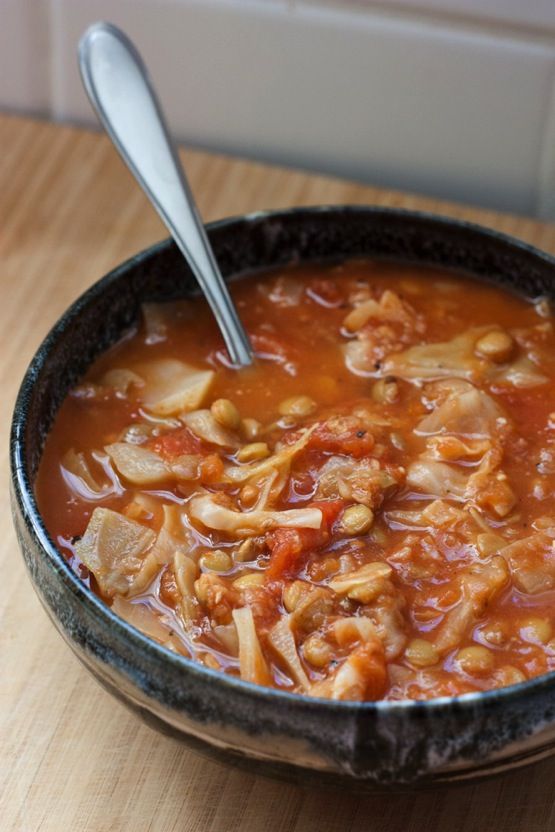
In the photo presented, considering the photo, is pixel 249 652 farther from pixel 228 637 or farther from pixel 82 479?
pixel 82 479

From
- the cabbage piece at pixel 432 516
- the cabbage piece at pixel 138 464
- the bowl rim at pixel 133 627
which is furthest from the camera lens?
the cabbage piece at pixel 138 464

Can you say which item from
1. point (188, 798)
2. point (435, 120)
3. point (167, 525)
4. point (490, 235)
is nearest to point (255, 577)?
point (167, 525)

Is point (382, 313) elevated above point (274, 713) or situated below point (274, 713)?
below

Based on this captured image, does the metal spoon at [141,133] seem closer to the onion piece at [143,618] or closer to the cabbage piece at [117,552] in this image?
the cabbage piece at [117,552]

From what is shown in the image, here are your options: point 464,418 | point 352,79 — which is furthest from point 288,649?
point 352,79

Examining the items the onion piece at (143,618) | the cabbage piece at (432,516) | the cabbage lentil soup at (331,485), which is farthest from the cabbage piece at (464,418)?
the onion piece at (143,618)

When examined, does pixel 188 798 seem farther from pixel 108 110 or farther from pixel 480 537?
pixel 108 110

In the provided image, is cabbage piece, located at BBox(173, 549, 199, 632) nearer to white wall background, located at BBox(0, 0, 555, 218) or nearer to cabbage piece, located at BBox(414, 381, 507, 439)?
cabbage piece, located at BBox(414, 381, 507, 439)
